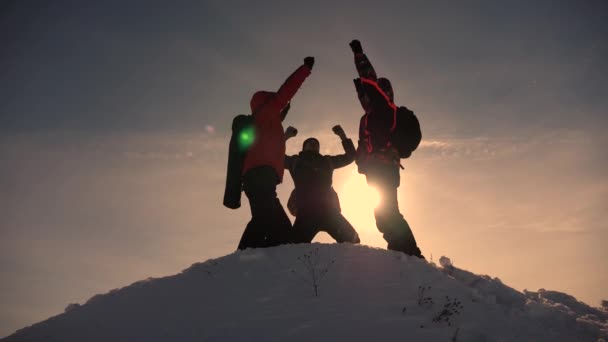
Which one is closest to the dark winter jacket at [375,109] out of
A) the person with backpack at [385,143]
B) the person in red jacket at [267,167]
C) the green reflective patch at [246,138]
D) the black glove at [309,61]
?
the person with backpack at [385,143]

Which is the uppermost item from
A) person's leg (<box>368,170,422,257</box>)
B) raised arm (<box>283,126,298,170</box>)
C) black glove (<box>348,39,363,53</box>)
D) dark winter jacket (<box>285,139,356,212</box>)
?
black glove (<box>348,39,363,53</box>)

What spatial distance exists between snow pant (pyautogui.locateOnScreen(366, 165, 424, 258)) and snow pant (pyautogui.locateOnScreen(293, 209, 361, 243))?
0.77 m

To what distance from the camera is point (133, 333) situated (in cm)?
398

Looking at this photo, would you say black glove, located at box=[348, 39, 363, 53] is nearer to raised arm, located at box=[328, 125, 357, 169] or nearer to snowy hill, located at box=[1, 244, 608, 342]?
raised arm, located at box=[328, 125, 357, 169]

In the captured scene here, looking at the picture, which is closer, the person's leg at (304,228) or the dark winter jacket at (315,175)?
the person's leg at (304,228)

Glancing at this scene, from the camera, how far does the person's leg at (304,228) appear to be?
7227mm

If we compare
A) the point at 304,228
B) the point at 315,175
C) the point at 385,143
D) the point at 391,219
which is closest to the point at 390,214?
the point at 391,219

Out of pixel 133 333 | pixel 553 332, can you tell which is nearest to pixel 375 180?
pixel 553 332

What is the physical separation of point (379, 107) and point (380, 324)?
377 cm

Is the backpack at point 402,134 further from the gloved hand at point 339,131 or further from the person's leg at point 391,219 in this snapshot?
the gloved hand at point 339,131

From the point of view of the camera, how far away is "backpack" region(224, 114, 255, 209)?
6660 millimetres

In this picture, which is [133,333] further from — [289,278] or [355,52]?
[355,52]

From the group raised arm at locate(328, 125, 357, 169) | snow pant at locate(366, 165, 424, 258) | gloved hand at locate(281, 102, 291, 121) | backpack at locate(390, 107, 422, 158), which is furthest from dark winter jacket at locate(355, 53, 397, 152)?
raised arm at locate(328, 125, 357, 169)

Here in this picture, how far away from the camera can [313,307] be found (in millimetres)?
4121
